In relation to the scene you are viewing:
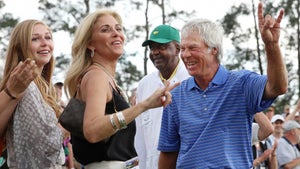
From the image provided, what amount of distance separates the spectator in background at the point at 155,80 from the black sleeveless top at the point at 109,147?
Result: 1.84 metres

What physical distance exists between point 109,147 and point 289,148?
7.25 metres

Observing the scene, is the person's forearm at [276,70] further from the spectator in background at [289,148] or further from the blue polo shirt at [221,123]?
the spectator in background at [289,148]

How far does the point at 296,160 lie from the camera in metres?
10.7

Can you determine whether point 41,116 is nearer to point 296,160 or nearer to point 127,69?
point 296,160

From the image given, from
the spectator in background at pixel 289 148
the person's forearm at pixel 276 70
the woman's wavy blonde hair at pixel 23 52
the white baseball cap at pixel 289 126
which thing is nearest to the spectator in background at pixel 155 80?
the woman's wavy blonde hair at pixel 23 52

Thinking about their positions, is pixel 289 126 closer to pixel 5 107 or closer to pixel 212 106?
pixel 212 106

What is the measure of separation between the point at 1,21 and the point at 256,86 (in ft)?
94.9

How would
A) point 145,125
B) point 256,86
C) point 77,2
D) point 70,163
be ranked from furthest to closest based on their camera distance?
point 77,2, point 70,163, point 145,125, point 256,86

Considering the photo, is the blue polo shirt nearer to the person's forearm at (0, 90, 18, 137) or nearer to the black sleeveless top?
the black sleeveless top

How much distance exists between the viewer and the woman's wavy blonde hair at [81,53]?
4348 millimetres

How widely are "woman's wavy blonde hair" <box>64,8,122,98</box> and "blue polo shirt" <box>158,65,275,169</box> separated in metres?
0.80

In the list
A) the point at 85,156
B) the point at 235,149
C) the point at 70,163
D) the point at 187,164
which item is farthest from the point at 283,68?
the point at 70,163

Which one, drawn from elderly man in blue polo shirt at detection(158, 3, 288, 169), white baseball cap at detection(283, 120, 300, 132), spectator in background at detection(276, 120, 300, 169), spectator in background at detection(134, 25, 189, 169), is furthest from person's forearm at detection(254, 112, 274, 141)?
white baseball cap at detection(283, 120, 300, 132)

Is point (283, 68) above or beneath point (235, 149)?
above
